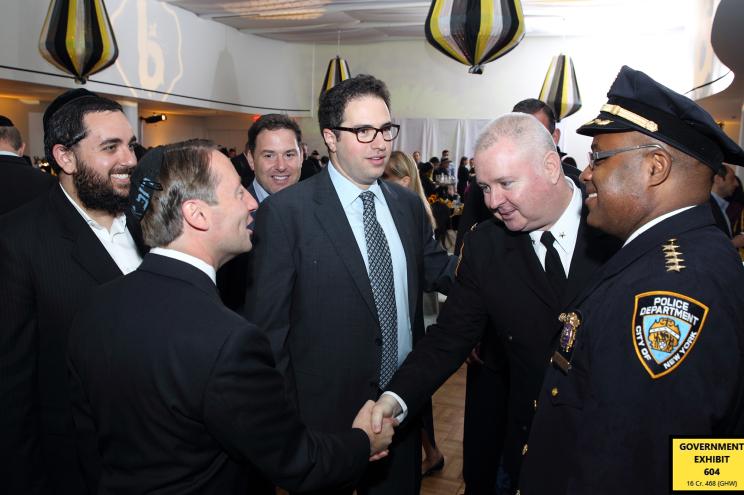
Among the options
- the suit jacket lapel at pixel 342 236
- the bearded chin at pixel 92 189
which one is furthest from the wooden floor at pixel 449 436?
the bearded chin at pixel 92 189

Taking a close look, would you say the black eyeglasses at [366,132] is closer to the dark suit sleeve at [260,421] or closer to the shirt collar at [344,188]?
the shirt collar at [344,188]

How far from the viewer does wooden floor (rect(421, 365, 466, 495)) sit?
3.37 metres

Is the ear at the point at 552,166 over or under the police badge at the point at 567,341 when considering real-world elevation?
over

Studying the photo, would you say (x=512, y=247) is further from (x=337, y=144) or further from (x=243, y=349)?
(x=243, y=349)

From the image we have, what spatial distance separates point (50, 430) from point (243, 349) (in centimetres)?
106

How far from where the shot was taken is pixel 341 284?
2080 millimetres

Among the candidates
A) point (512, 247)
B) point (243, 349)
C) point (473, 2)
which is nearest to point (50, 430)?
point (243, 349)

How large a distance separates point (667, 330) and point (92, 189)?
5.96 feet

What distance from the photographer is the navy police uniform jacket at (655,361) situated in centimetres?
109

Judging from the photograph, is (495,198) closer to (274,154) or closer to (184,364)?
(184,364)

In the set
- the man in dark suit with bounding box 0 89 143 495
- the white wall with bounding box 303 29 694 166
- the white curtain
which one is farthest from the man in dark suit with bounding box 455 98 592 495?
the white curtain

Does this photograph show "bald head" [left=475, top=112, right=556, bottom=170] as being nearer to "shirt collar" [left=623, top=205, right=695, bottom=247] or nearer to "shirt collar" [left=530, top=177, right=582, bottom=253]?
"shirt collar" [left=530, top=177, right=582, bottom=253]

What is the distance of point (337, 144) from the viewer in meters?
2.22

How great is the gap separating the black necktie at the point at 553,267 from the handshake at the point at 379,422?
0.68m
